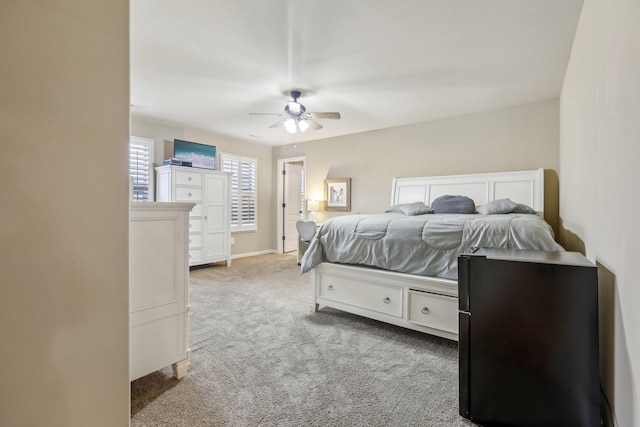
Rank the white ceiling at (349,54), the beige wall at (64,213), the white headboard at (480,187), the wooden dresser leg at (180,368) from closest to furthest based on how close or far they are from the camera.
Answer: the beige wall at (64,213)
the wooden dresser leg at (180,368)
the white ceiling at (349,54)
the white headboard at (480,187)

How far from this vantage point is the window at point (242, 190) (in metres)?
6.06

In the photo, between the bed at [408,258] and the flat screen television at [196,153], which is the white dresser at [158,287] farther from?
the flat screen television at [196,153]

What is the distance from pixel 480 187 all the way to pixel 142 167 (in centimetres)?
520

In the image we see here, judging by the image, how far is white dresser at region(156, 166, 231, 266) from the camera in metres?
4.66

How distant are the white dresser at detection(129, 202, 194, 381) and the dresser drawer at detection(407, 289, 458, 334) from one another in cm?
171

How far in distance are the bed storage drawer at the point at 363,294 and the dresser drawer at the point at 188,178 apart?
119 inches

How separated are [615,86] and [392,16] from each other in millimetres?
1478

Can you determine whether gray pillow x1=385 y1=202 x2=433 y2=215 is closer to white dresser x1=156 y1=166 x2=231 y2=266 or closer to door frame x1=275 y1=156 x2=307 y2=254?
white dresser x1=156 y1=166 x2=231 y2=266

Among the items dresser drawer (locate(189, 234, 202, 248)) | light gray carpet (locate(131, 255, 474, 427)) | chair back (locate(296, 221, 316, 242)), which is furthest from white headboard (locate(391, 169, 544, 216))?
dresser drawer (locate(189, 234, 202, 248))

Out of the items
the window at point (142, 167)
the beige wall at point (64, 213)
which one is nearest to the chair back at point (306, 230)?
the window at point (142, 167)

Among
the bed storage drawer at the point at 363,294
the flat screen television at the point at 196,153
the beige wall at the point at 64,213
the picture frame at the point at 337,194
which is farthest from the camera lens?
the picture frame at the point at 337,194

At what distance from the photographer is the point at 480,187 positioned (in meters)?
4.20

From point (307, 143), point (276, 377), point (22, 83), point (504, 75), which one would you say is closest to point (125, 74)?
point (22, 83)

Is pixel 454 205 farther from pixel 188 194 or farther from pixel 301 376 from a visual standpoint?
pixel 188 194
